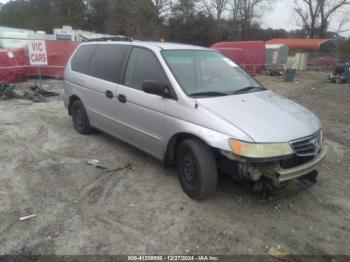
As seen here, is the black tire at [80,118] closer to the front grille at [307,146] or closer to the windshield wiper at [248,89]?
the windshield wiper at [248,89]

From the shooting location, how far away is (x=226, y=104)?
373cm

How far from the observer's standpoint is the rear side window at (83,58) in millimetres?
5641

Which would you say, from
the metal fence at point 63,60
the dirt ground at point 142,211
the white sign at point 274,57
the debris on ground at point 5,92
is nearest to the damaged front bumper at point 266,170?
the dirt ground at point 142,211

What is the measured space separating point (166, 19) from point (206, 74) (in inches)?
1653

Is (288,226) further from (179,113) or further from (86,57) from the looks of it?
(86,57)

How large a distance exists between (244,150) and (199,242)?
97cm

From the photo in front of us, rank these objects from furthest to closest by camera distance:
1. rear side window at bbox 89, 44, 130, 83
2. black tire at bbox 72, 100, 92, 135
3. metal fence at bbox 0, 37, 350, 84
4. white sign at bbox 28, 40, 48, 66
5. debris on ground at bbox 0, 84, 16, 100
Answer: metal fence at bbox 0, 37, 350, 84, white sign at bbox 28, 40, 48, 66, debris on ground at bbox 0, 84, 16, 100, black tire at bbox 72, 100, 92, 135, rear side window at bbox 89, 44, 130, 83

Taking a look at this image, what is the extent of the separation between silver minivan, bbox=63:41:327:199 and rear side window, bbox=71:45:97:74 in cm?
39

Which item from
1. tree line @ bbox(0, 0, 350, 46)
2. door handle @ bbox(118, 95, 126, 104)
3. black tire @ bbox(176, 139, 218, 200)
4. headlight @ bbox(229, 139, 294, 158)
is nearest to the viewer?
headlight @ bbox(229, 139, 294, 158)

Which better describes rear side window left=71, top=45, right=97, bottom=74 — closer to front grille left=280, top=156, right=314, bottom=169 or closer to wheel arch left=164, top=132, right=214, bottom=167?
wheel arch left=164, top=132, right=214, bottom=167

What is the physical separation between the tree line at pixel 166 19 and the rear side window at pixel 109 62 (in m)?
31.1

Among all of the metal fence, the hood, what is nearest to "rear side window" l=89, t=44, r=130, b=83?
the hood

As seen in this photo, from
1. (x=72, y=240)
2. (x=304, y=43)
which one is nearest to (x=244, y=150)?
(x=72, y=240)

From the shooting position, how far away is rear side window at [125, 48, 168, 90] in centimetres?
420
